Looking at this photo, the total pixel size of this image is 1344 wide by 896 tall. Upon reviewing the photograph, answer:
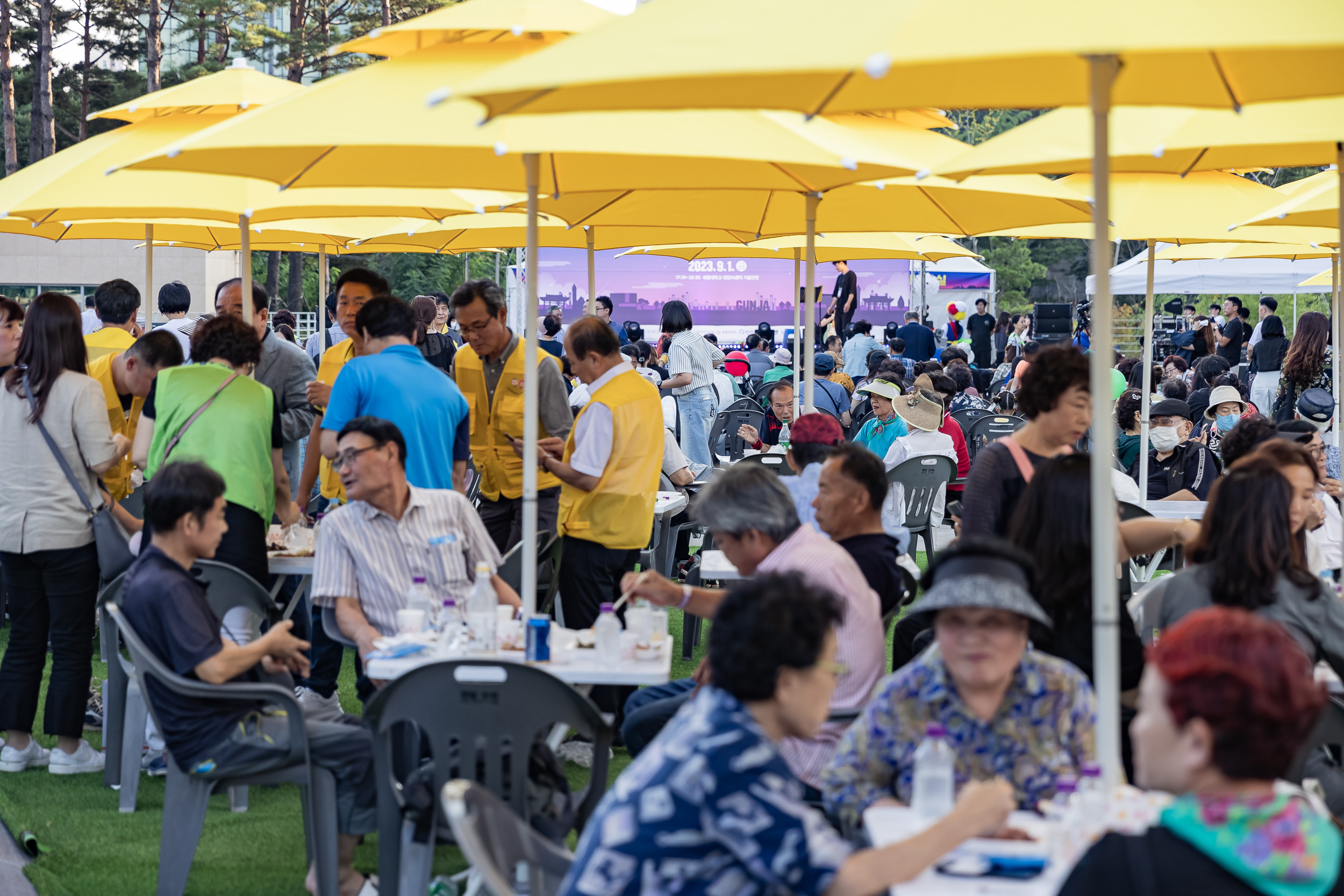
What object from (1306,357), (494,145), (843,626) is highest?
(494,145)

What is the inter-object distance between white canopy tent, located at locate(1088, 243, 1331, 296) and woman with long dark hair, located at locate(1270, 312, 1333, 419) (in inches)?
245

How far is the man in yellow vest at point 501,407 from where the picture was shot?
6012 mm

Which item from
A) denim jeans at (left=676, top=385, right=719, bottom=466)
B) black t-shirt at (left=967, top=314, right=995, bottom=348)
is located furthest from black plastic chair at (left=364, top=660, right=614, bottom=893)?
black t-shirt at (left=967, top=314, right=995, bottom=348)

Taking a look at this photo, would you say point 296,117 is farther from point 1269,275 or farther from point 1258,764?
point 1269,275

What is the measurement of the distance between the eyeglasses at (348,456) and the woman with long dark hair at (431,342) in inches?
172

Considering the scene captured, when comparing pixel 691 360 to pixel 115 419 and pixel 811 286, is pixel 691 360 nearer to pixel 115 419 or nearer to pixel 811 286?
pixel 811 286

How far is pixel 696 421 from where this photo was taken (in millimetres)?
11250

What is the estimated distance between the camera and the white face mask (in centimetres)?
773

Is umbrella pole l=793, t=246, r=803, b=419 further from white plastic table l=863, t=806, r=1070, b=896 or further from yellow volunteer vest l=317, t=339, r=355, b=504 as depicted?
white plastic table l=863, t=806, r=1070, b=896

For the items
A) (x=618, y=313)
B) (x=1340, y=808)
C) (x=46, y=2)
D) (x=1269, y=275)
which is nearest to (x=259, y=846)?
(x=1340, y=808)

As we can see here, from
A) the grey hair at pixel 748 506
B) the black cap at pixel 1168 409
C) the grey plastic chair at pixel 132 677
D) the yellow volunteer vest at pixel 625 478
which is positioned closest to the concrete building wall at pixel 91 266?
the black cap at pixel 1168 409

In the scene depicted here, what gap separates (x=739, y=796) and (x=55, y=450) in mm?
3834

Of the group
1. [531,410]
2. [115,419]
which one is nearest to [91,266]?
[115,419]

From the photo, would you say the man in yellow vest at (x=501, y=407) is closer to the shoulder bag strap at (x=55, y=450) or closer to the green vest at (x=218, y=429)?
the green vest at (x=218, y=429)
